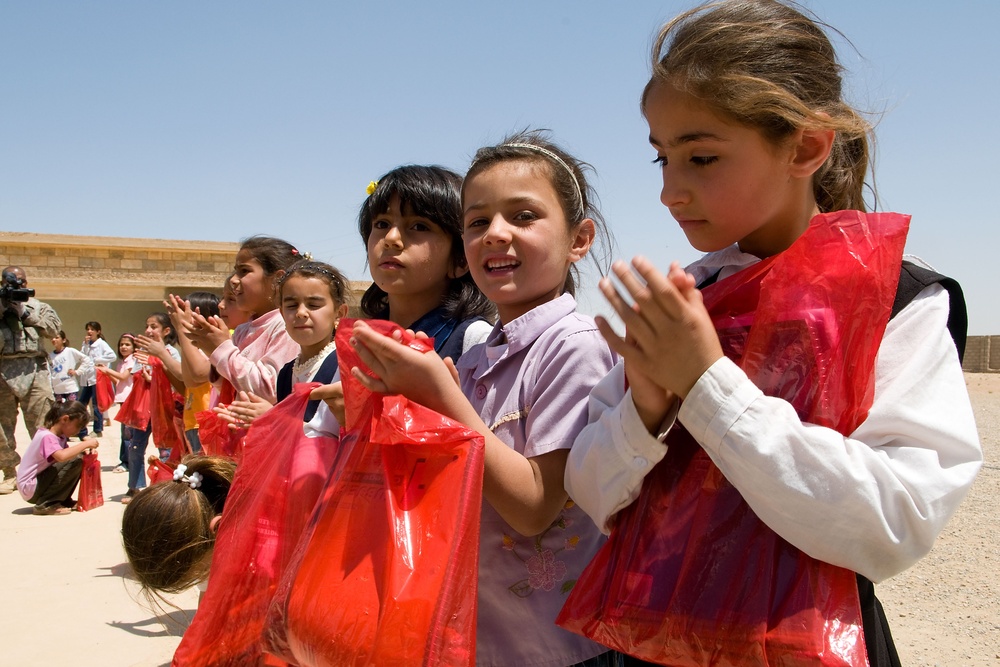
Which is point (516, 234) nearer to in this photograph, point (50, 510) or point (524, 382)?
point (524, 382)

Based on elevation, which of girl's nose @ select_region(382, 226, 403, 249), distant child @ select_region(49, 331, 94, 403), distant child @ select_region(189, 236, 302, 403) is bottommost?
distant child @ select_region(49, 331, 94, 403)

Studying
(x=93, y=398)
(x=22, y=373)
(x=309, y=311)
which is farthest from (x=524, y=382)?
(x=93, y=398)

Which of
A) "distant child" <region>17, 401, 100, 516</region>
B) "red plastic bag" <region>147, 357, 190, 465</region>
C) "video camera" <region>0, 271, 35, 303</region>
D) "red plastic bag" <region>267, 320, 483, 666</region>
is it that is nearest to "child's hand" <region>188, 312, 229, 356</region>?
"red plastic bag" <region>147, 357, 190, 465</region>

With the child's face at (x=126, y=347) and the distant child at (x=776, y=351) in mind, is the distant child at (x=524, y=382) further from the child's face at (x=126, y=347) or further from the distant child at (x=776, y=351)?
the child's face at (x=126, y=347)

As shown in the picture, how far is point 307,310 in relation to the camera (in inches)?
129

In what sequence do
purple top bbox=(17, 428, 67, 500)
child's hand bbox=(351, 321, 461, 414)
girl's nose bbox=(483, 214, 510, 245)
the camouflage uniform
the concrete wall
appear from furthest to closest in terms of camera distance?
the concrete wall → the camouflage uniform → purple top bbox=(17, 428, 67, 500) → girl's nose bbox=(483, 214, 510, 245) → child's hand bbox=(351, 321, 461, 414)

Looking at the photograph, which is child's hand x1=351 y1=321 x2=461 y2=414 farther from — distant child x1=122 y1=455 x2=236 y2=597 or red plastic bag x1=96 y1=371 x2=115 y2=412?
red plastic bag x1=96 y1=371 x2=115 y2=412

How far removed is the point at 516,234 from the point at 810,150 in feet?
2.02

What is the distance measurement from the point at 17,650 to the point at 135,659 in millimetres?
614

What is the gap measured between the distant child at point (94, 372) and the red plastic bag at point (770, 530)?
13000 mm

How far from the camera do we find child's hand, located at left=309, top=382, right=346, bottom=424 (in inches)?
73.7

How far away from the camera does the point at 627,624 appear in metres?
1.17

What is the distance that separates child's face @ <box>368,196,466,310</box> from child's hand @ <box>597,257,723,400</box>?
114 cm

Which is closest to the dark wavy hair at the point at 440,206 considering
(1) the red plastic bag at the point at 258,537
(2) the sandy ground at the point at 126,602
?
(1) the red plastic bag at the point at 258,537
